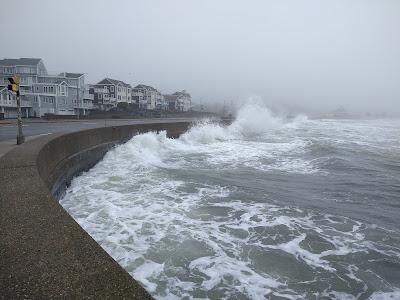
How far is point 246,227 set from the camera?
6.67m

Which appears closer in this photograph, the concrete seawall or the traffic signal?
the concrete seawall

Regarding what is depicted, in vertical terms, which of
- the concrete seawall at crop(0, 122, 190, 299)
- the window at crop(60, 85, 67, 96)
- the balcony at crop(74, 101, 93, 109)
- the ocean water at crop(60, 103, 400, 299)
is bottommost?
the ocean water at crop(60, 103, 400, 299)

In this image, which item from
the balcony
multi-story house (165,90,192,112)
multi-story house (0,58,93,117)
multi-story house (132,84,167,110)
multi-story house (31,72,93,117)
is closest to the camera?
multi-story house (0,58,93,117)

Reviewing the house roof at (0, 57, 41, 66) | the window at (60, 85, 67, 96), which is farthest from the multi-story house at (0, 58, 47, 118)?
the window at (60, 85, 67, 96)

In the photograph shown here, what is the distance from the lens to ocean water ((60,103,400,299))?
15.1ft

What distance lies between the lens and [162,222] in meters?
6.80

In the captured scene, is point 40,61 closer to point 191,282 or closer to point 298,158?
point 298,158

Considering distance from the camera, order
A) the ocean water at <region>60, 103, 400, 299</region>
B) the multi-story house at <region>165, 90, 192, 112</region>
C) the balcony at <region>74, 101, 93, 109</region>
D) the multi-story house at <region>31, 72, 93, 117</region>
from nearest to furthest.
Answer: the ocean water at <region>60, 103, 400, 299</region>
the multi-story house at <region>31, 72, 93, 117</region>
the balcony at <region>74, 101, 93, 109</region>
the multi-story house at <region>165, 90, 192, 112</region>

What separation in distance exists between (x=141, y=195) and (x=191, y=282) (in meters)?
4.59

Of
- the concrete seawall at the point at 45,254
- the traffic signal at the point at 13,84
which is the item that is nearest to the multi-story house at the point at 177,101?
the traffic signal at the point at 13,84

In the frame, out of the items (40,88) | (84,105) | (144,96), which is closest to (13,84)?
(40,88)

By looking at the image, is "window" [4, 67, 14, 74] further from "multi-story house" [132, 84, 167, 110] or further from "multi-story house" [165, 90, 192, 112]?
"multi-story house" [165, 90, 192, 112]

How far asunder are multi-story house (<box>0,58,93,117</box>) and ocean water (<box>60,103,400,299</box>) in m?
48.7

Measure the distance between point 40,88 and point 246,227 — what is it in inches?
2294
